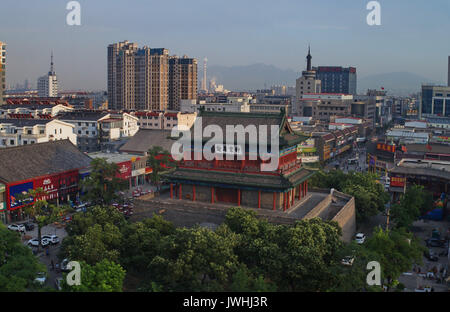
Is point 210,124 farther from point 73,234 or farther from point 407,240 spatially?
point 407,240

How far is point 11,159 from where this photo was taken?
1977 inches

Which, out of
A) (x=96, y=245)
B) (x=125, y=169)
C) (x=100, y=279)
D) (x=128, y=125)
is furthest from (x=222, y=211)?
(x=128, y=125)

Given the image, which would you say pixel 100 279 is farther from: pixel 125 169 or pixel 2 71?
pixel 2 71

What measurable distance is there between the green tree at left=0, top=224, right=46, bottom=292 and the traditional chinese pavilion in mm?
14636

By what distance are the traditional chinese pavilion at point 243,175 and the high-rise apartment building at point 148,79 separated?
10602 centimetres

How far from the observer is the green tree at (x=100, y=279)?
25038mm

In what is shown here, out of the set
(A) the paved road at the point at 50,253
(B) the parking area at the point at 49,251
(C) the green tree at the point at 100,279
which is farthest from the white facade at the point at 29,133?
(C) the green tree at the point at 100,279

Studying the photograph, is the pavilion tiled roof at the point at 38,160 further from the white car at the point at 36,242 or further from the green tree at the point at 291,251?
the green tree at the point at 291,251

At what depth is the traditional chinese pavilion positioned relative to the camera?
3866 centimetres

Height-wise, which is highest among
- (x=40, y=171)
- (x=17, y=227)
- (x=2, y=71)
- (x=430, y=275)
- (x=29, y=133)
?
(x=2, y=71)

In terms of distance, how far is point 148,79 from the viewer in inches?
5684

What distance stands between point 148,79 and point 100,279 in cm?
12329

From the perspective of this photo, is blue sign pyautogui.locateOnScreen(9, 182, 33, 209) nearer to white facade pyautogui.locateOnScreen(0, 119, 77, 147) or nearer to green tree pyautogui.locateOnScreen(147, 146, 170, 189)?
green tree pyautogui.locateOnScreen(147, 146, 170, 189)
